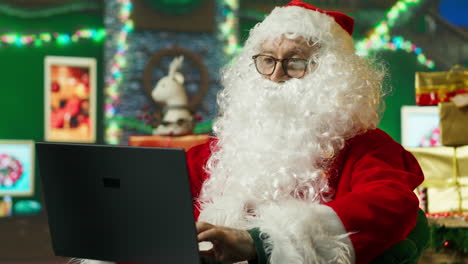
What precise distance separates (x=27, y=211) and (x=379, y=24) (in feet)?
12.4

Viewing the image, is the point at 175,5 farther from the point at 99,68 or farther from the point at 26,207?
the point at 26,207

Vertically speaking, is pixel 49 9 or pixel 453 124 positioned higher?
pixel 49 9

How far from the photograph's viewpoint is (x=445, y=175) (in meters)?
3.29

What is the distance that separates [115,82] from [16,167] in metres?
1.13

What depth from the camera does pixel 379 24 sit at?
682 centimetres

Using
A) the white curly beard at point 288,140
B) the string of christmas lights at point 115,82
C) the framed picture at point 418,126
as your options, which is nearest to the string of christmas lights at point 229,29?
the string of christmas lights at point 115,82

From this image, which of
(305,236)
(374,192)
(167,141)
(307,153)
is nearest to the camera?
(305,236)

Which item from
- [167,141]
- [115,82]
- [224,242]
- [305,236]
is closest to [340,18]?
[305,236]

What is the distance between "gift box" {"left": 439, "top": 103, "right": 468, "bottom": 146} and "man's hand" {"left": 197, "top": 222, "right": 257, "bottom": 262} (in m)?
2.04

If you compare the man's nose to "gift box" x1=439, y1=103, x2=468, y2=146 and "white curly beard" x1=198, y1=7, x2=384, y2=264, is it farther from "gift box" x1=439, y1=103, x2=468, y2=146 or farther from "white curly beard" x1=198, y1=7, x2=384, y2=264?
"gift box" x1=439, y1=103, x2=468, y2=146

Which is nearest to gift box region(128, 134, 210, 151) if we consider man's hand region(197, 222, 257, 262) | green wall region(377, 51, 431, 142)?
green wall region(377, 51, 431, 142)

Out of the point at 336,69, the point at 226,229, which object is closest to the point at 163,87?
the point at 336,69

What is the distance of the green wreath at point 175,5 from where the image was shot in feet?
20.6

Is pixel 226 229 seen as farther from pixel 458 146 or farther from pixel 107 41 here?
pixel 107 41
